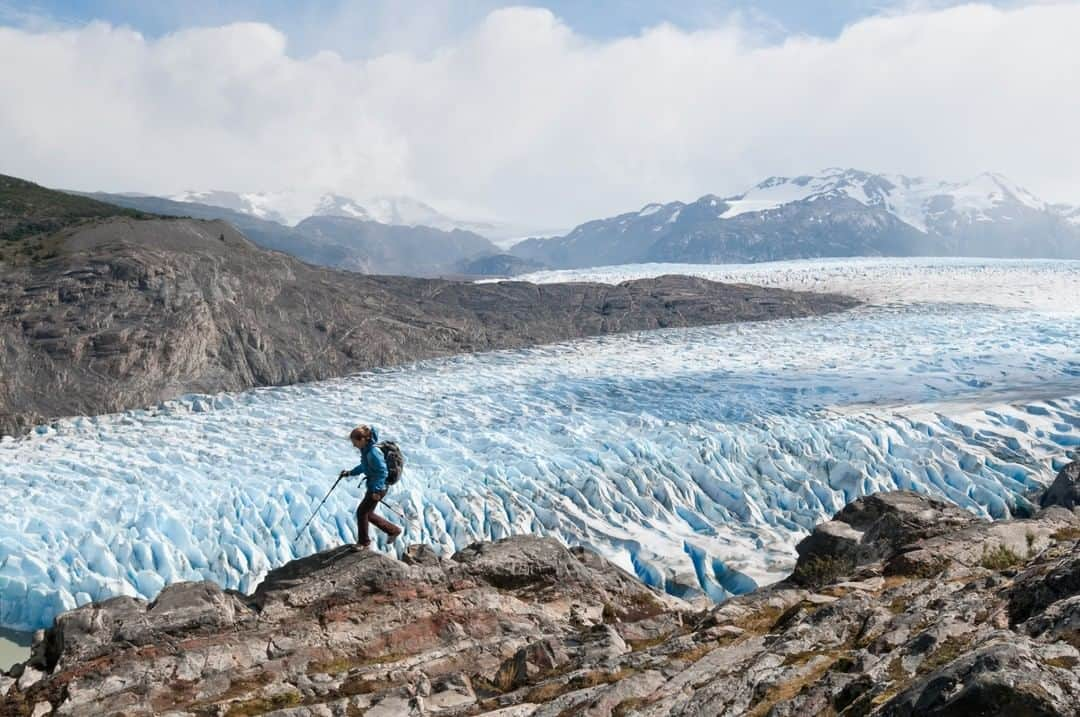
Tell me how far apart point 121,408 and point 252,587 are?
10876 millimetres

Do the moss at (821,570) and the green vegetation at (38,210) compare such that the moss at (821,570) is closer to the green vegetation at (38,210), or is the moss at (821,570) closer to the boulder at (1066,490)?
the boulder at (1066,490)

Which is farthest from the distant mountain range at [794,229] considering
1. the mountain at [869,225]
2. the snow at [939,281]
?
the snow at [939,281]

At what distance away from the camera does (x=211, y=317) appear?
2669 cm

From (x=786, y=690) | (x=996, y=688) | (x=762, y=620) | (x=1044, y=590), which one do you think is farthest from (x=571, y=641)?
(x=996, y=688)

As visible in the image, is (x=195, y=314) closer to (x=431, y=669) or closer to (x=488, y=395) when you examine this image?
(x=488, y=395)

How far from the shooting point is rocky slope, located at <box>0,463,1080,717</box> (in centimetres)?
459

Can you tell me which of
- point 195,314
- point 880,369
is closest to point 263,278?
point 195,314

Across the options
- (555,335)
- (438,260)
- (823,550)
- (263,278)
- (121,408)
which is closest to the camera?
(823,550)

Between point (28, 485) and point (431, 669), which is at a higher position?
point (431, 669)

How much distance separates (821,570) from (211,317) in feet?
73.6

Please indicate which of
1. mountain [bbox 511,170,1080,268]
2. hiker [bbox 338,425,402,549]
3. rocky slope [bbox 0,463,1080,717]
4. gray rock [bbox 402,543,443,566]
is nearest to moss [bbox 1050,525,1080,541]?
rocky slope [bbox 0,463,1080,717]

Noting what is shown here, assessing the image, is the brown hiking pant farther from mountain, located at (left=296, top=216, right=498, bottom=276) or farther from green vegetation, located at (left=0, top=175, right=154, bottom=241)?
mountain, located at (left=296, top=216, right=498, bottom=276)

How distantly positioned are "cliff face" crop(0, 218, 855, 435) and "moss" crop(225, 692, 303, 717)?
17264 millimetres

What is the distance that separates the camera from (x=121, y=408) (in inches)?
888
